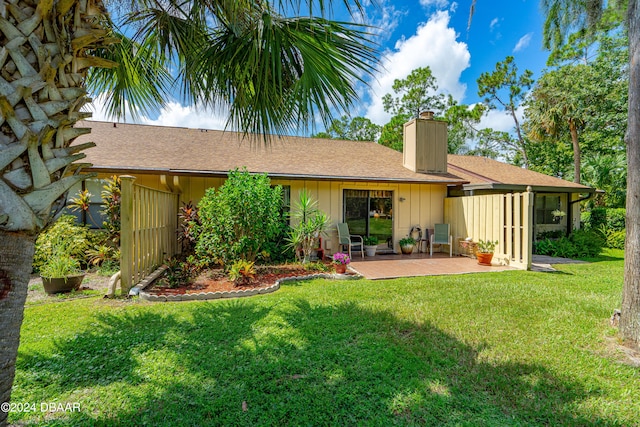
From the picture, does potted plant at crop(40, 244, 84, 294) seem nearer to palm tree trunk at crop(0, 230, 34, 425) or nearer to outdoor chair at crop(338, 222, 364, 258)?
palm tree trunk at crop(0, 230, 34, 425)

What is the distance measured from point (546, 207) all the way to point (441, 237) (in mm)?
5437

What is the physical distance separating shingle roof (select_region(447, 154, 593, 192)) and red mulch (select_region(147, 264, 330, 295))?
694 cm

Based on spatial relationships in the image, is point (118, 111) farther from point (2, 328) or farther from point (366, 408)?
point (366, 408)

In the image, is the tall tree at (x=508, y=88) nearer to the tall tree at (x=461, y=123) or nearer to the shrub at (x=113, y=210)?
the tall tree at (x=461, y=123)

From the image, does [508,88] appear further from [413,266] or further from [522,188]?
[413,266]

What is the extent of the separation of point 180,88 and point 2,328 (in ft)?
10.3

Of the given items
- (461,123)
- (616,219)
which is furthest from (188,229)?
(461,123)

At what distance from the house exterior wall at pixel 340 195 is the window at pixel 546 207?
421 centimetres

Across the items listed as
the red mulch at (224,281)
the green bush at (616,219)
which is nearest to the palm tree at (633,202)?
the red mulch at (224,281)

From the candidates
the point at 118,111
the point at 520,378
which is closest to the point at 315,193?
the point at 118,111

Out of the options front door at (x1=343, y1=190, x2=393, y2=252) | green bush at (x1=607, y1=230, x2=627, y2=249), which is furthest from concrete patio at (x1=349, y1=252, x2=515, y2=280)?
green bush at (x1=607, y1=230, x2=627, y2=249)

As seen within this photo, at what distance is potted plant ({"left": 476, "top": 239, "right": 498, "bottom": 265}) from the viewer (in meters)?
8.34

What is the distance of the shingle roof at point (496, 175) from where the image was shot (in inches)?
448

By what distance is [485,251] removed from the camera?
8656mm
